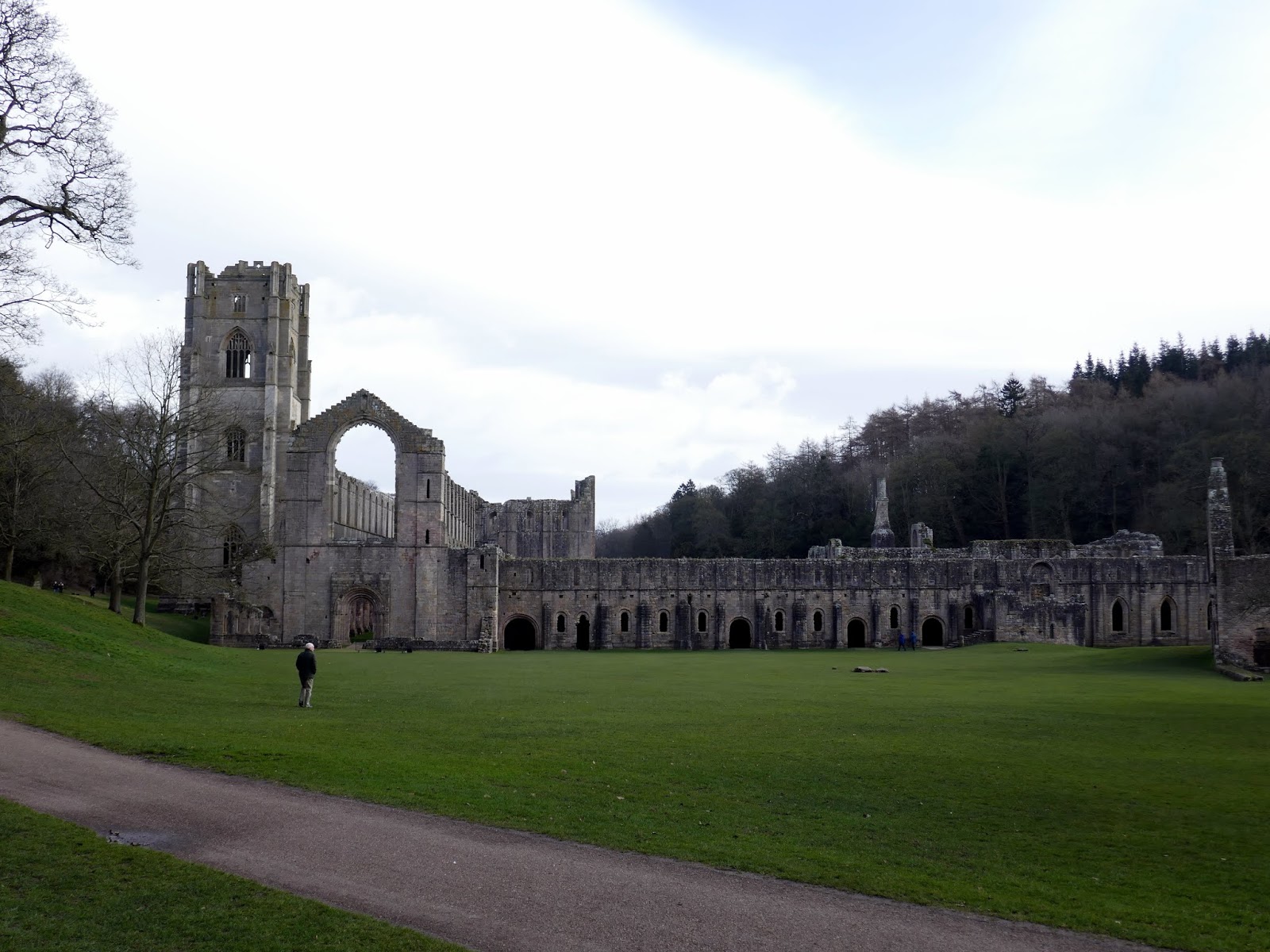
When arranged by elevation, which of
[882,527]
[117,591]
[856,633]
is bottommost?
[856,633]

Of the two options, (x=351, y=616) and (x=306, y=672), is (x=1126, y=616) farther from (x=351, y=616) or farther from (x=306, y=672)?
(x=306, y=672)

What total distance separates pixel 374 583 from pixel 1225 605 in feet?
129

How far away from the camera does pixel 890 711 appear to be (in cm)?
2523

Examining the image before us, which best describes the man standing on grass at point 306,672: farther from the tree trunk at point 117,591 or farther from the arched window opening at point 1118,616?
the arched window opening at point 1118,616

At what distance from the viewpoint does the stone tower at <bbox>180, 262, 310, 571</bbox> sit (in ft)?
207

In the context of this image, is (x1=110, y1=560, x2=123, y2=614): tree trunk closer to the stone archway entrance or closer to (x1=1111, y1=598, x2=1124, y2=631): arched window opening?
the stone archway entrance

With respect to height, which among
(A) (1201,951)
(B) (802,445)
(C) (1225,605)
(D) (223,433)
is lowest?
(A) (1201,951)

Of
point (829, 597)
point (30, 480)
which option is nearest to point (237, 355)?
point (30, 480)

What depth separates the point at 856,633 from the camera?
6575 cm

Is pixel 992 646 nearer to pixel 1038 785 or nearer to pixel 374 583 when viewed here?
pixel 374 583

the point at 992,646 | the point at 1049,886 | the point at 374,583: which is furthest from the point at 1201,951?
the point at 374,583

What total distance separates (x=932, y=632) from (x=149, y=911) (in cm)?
6036

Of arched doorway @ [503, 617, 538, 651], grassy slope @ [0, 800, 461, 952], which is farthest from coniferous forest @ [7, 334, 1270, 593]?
grassy slope @ [0, 800, 461, 952]

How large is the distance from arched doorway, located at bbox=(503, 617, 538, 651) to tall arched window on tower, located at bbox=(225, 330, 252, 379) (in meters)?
21.4
